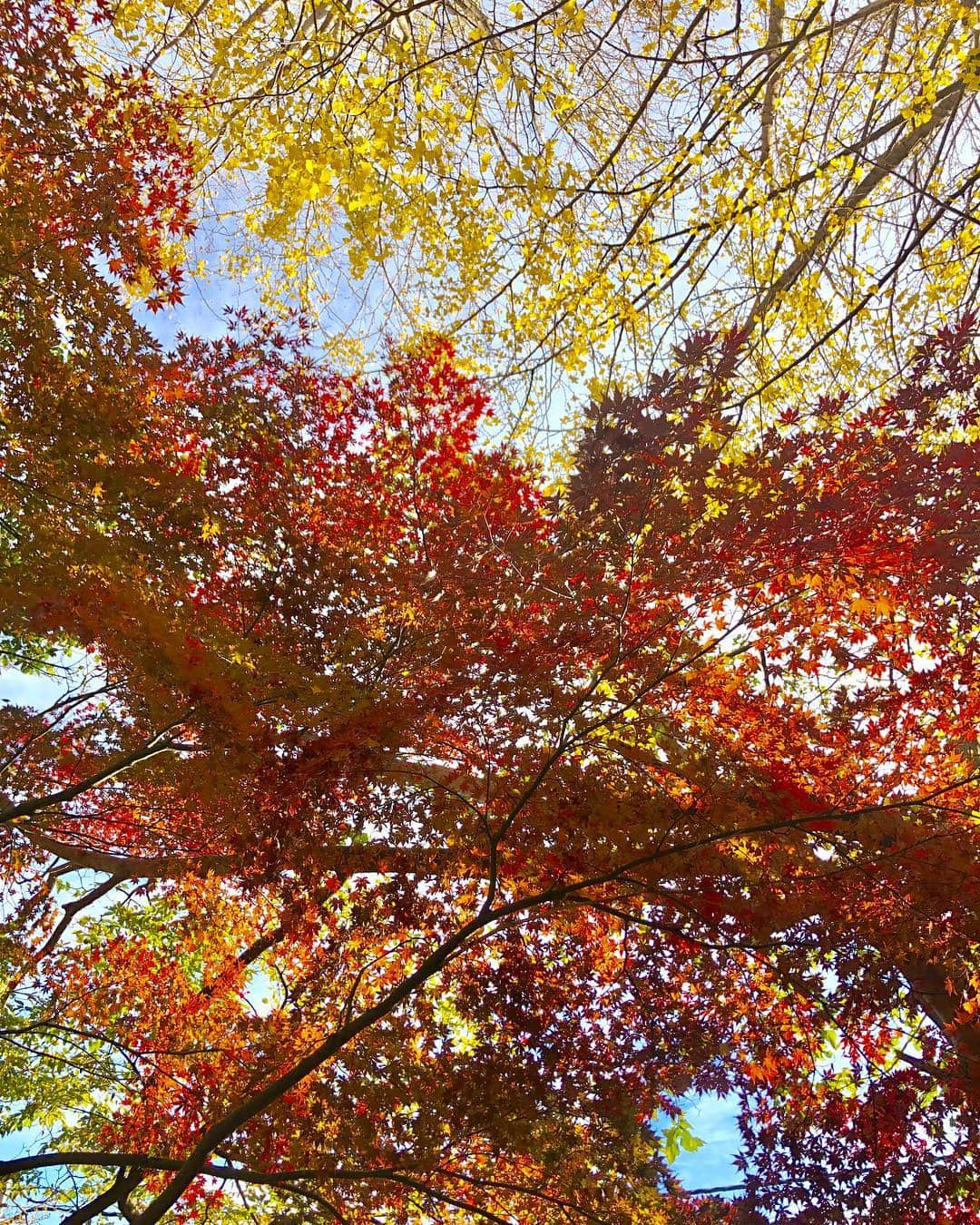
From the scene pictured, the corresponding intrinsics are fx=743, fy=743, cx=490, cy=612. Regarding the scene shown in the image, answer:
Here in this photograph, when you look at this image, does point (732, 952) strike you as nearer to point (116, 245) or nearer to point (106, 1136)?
point (106, 1136)

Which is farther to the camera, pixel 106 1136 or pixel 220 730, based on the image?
pixel 106 1136

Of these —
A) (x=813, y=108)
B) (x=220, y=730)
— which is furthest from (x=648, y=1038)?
(x=813, y=108)

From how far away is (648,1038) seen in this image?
365 cm

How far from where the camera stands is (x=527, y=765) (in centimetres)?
353

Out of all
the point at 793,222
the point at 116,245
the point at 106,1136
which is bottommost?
the point at 106,1136

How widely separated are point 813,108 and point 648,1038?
5752 mm

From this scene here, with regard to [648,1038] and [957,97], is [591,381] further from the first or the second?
[648,1038]

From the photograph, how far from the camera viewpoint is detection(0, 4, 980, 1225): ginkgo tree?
3135mm

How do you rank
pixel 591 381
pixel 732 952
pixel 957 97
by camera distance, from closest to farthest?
pixel 732 952, pixel 957 97, pixel 591 381

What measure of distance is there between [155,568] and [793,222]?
4.91 m

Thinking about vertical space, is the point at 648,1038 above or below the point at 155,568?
below

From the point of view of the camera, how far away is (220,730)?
3.63 metres

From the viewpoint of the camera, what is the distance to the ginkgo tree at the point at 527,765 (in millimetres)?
3135

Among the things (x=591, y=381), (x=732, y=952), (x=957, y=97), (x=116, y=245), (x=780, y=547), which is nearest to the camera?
(x=780, y=547)
